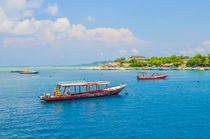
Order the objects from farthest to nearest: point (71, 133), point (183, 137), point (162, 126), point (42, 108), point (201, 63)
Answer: point (201, 63)
point (42, 108)
point (162, 126)
point (71, 133)
point (183, 137)

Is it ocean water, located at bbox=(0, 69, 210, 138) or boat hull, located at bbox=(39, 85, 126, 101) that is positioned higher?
boat hull, located at bbox=(39, 85, 126, 101)

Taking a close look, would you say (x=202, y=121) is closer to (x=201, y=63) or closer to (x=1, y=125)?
(x=1, y=125)

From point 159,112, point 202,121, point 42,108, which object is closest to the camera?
point 202,121

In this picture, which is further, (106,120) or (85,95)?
(85,95)

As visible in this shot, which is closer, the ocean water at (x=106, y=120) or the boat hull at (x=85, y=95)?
the ocean water at (x=106, y=120)

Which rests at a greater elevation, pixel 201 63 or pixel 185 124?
pixel 201 63

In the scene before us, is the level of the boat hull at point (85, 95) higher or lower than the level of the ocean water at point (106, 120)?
higher

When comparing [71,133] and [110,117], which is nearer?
[71,133]

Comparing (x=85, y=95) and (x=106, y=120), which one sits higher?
(x=85, y=95)

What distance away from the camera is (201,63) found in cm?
19162

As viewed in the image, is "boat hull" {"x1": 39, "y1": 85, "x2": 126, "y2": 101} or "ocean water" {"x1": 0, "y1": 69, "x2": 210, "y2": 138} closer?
"ocean water" {"x1": 0, "y1": 69, "x2": 210, "y2": 138}

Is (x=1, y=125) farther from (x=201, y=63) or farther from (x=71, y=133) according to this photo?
(x=201, y=63)

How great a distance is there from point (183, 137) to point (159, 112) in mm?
11319

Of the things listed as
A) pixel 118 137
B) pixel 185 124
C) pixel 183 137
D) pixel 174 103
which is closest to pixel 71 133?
pixel 118 137
